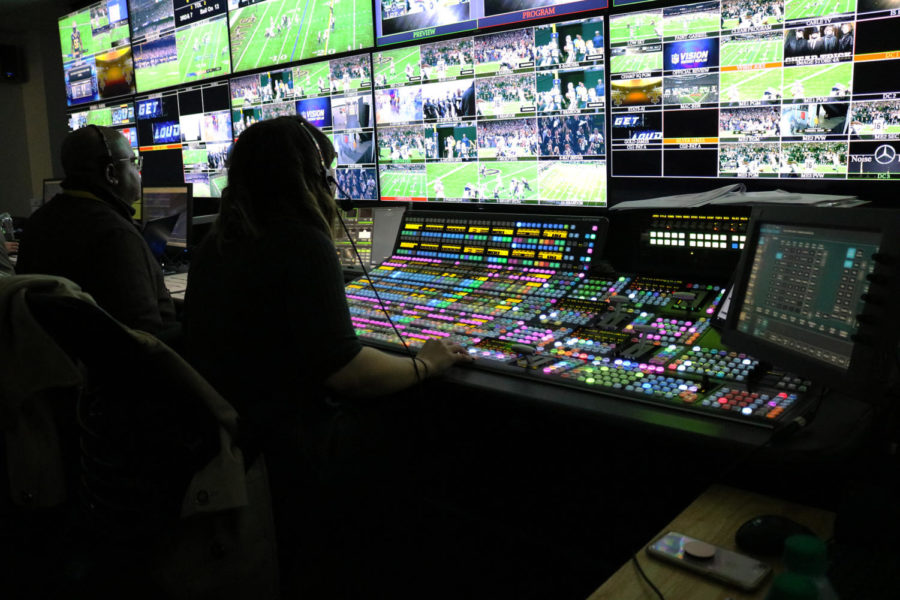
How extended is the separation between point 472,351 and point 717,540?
0.72m

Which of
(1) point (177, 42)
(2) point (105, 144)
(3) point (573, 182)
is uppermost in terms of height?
(1) point (177, 42)

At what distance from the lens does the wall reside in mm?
6234

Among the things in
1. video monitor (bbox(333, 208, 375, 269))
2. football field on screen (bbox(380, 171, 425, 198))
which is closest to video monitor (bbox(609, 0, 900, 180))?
football field on screen (bbox(380, 171, 425, 198))

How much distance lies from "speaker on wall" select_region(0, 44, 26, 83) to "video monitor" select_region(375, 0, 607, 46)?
509 cm

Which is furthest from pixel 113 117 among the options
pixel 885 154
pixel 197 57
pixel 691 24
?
pixel 885 154

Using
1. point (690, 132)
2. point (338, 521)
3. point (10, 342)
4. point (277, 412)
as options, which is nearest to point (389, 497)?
point (338, 521)

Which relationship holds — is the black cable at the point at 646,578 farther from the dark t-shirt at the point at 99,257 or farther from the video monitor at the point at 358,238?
the video monitor at the point at 358,238

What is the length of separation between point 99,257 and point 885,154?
7.13 ft

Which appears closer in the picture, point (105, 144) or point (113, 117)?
point (105, 144)

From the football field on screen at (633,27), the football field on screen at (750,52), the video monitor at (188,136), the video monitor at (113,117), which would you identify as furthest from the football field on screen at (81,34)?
the football field on screen at (750,52)

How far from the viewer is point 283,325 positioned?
151 cm

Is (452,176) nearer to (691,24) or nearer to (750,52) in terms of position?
(691,24)

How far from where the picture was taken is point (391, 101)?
2.82 meters

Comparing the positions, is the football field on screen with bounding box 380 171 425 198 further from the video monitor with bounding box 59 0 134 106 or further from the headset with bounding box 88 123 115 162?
the video monitor with bounding box 59 0 134 106
